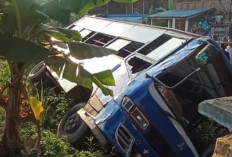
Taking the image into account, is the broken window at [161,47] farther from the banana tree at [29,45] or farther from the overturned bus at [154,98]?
the banana tree at [29,45]

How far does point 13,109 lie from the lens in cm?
387

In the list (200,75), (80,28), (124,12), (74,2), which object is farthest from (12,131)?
(124,12)

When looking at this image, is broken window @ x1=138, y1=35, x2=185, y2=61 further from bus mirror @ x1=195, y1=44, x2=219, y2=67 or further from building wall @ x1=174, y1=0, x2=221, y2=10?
Answer: building wall @ x1=174, y1=0, x2=221, y2=10

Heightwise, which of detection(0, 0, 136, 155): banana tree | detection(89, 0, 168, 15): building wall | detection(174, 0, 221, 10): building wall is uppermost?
detection(0, 0, 136, 155): banana tree

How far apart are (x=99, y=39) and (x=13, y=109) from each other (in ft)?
14.1

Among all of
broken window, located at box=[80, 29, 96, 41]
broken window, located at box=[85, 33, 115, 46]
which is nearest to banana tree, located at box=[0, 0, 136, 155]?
broken window, located at box=[85, 33, 115, 46]

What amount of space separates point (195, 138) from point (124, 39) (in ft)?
7.68

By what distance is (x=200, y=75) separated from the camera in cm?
593

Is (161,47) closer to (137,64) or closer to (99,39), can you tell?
(137,64)

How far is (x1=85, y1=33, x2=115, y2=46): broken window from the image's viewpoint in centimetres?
754

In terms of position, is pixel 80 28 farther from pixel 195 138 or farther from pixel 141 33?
pixel 195 138

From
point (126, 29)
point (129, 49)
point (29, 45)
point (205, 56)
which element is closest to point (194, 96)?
point (129, 49)

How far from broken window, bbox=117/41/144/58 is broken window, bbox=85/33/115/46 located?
3.60ft

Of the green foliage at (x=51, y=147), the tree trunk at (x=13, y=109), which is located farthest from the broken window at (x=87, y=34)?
the tree trunk at (x=13, y=109)
